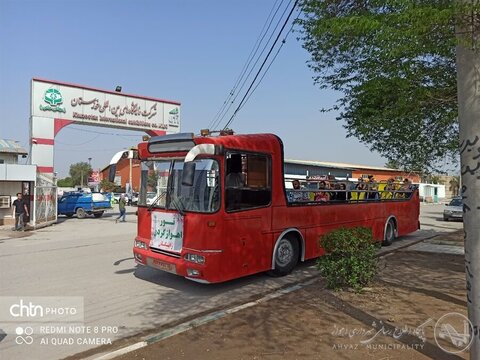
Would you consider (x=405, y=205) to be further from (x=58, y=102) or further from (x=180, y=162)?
(x=58, y=102)

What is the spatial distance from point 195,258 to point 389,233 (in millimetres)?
8410

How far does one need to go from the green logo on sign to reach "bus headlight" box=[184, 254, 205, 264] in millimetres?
19874

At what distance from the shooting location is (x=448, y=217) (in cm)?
2669

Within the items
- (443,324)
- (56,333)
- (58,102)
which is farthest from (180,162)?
(58,102)

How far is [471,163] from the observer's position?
12.5 feet

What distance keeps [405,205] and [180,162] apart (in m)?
9.83

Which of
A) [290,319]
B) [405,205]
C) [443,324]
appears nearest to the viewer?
[443,324]

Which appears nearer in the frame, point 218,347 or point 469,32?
point 469,32

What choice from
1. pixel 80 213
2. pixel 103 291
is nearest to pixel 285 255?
pixel 103 291

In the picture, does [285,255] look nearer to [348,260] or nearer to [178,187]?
[348,260]

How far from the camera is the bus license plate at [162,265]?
7.38 meters

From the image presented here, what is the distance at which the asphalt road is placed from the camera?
17.4ft

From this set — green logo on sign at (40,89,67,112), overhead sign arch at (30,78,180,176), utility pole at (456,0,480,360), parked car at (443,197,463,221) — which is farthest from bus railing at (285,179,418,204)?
green logo on sign at (40,89,67,112)

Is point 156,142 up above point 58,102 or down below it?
below
